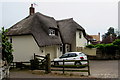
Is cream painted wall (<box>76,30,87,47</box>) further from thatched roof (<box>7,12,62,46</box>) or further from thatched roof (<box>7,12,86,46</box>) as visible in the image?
thatched roof (<box>7,12,62,46</box>)

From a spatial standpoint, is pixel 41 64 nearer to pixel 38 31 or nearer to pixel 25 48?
pixel 25 48

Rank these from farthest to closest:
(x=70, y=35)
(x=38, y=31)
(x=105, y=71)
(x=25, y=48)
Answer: (x=70, y=35) → (x=38, y=31) → (x=25, y=48) → (x=105, y=71)

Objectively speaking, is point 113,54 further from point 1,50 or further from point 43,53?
point 1,50

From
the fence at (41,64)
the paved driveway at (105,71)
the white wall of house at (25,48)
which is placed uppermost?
the white wall of house at (25,48)

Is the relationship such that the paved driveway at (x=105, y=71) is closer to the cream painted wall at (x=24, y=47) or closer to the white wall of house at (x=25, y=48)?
the white wall of house at (x=25, y=48)

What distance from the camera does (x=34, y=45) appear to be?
16.5 meters

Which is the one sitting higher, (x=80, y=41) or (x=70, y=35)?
(x=70, y=35)

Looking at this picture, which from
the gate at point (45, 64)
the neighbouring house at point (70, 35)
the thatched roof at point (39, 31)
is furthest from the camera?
the neighbouring house at point (70, 35)

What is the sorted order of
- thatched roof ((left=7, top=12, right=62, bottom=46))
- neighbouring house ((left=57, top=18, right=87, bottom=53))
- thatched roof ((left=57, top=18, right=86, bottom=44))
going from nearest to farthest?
1. thatched roof ((left=7, top=12, right=62, bottom=46))
2. thatched roof ((left=57, top=18, right=86, bottom=44))
3. neighbouring house ((left=57, top=18, right=87, bottom=53))

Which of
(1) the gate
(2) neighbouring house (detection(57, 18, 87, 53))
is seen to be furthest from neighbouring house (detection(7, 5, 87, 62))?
Result: (1) the gate

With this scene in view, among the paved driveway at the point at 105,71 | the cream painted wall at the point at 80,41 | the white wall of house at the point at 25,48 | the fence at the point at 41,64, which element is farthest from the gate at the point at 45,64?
the cream painted wall at the point at 80,41

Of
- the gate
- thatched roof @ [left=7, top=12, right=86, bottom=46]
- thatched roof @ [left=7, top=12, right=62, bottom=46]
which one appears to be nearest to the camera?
the gate

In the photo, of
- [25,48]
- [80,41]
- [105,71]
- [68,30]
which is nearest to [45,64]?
[105,71]

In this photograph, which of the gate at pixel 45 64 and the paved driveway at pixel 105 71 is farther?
the gate at pixel 45 64
